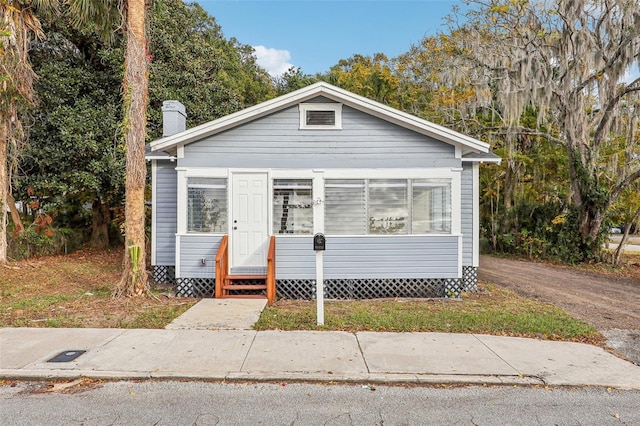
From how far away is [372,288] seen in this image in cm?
803

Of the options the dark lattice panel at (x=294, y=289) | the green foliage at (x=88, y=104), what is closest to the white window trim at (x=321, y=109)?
the dark lattice panel at (x=294, y=289)

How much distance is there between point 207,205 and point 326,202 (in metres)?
2.45

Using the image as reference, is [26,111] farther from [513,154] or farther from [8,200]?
[513,154]

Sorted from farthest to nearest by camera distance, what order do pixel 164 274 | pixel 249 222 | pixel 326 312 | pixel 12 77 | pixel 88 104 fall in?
pixel 88 104 → pixel 12 77 → pixel 164 274 → pixel 249 222 → pixel 326 312

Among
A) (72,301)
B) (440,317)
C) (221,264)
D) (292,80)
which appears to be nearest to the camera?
(440,317)

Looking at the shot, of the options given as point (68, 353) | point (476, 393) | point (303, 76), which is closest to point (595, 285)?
point (476, 393)

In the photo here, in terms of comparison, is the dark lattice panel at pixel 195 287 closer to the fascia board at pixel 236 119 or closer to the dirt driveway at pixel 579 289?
the fascia board at pixel 236 119

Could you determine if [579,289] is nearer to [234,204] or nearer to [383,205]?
[383,205]

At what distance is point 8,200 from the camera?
36.9 feet

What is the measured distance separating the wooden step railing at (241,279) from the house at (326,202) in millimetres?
119

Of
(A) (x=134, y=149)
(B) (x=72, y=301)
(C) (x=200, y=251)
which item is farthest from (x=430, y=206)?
(B) (x=72, y=301)

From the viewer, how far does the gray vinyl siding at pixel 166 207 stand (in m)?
8.63

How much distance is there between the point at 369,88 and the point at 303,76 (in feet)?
24.7

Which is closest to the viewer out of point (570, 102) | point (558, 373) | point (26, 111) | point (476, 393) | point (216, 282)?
point (476, 393)
